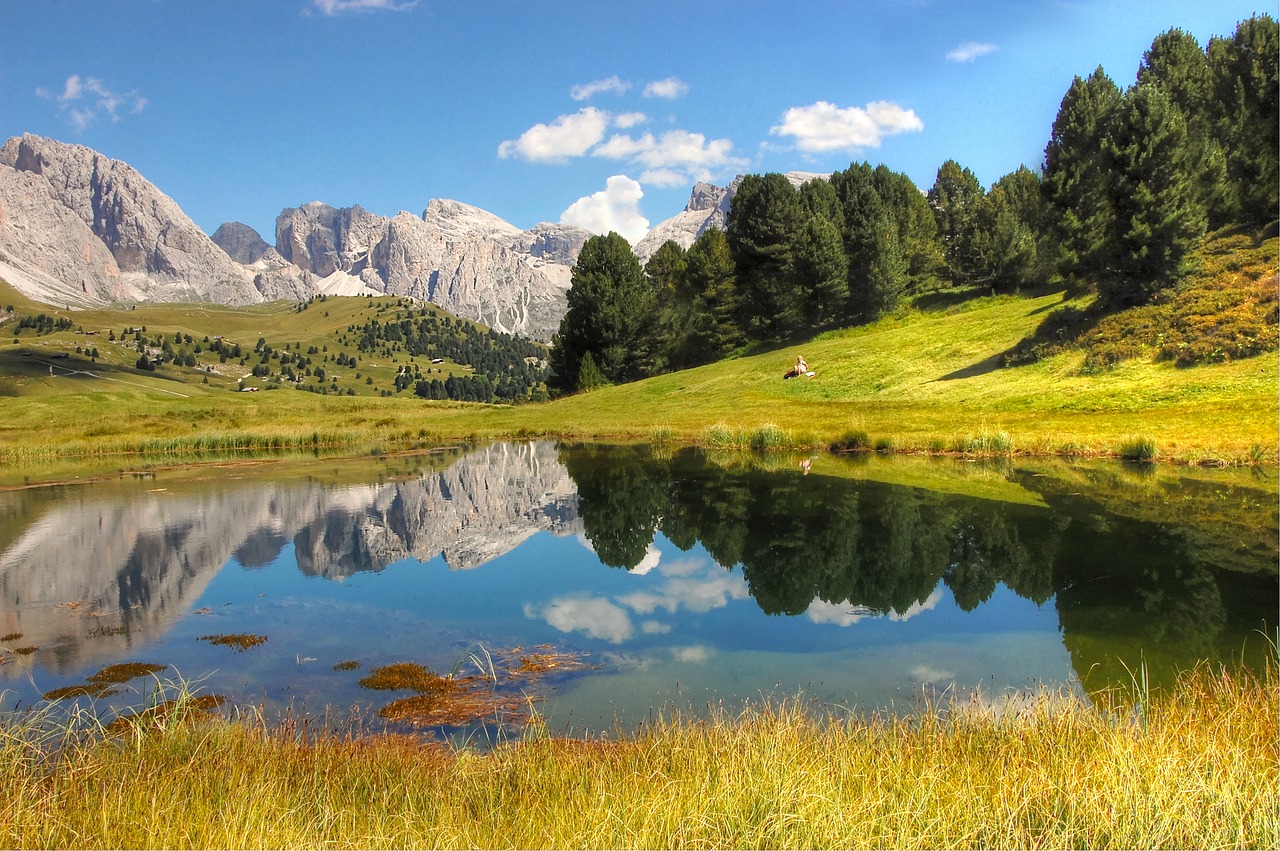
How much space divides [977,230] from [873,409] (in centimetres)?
4289

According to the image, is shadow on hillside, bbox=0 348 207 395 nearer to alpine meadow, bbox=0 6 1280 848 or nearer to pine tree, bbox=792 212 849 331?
alpine meadow, bbox=0 6 1280 848

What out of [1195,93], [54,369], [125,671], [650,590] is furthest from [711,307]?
[54,369]

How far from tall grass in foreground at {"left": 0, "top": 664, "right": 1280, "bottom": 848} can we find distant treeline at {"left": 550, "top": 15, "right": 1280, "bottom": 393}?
4642 centimetres

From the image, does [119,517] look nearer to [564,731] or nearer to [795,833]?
[564,731]

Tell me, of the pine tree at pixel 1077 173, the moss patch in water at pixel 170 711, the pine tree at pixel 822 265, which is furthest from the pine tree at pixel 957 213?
the moss patch in water at pixel 170 711

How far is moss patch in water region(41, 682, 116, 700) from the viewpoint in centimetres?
1163

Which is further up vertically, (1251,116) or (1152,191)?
(1251,116)

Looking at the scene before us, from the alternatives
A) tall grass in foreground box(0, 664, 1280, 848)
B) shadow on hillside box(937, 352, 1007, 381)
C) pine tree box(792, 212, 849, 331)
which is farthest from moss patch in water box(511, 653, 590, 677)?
pine tree box(792, 212, 849, 331)

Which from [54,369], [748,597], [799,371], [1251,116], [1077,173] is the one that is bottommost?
[748,597]

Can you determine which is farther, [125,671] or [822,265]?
[822,265]

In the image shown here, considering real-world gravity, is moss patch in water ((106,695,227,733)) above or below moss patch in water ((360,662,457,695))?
above

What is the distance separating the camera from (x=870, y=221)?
261 ft

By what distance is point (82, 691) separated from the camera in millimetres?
11820

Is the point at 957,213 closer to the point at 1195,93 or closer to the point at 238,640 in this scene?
the point at 1195,93
